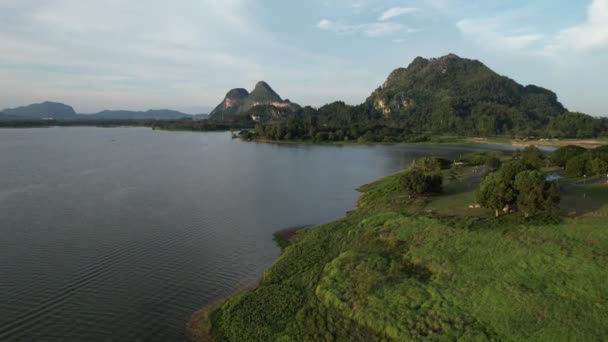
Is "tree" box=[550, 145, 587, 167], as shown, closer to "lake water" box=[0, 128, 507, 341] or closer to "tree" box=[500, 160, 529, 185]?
"tree" box=[500, 160, 529, 185]

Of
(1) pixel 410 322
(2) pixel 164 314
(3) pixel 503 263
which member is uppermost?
(3) pixel 503 263

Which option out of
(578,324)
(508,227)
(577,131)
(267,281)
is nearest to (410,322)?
(578,324)

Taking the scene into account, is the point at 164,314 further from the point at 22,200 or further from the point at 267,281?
the point at 22,200

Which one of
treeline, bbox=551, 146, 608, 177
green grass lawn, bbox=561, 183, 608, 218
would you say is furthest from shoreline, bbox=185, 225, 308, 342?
treeline, bbox=551, 146, 608, 177

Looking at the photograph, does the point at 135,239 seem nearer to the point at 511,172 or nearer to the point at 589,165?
the point at 511,172

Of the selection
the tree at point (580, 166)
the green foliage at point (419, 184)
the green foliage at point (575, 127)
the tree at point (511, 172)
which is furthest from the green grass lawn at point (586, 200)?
the green foliage at point (575, 127)

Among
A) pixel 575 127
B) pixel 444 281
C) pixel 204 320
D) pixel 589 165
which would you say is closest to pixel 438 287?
pixel 444 281

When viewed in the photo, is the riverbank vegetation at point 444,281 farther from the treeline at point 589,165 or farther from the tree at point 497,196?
the treeline at point 589,165
